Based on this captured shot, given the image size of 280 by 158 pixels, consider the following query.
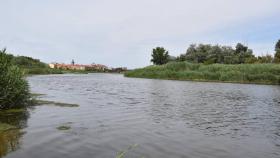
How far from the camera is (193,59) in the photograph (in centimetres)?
10469

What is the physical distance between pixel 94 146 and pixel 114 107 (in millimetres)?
11744

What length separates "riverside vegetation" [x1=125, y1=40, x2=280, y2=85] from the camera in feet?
205

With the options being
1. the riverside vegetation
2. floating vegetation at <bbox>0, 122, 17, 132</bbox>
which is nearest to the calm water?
floating vegetation at <bbox>0, 122, 17, 132</bbox>

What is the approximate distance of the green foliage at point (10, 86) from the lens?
1920 cm

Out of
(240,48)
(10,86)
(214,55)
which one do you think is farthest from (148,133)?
(240,48)

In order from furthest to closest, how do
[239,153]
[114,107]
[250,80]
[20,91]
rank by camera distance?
1. [250,80]
2. [114,107]
3. [20,91]
4. [239,153]

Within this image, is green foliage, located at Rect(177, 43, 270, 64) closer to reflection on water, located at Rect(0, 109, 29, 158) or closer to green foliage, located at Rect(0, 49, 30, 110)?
green foliage, located at Rect(0, 49, 30, 110)

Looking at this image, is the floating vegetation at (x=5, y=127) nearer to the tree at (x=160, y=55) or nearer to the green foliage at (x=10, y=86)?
the green foliage at (x=10, y=86)

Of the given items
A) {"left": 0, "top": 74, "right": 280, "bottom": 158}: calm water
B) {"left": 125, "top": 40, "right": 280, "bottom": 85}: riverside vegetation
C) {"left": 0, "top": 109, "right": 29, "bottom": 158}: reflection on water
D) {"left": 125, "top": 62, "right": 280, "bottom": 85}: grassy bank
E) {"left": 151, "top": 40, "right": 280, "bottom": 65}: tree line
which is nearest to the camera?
{"left": 0, "top": 109, "right": 29, "bottom": 158}: reflection on water

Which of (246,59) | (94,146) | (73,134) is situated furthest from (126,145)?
(246,59)

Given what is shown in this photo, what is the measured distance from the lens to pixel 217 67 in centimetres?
6981

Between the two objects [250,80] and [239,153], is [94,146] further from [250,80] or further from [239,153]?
[250,80]

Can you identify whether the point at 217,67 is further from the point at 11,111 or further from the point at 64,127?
the point at 64,127

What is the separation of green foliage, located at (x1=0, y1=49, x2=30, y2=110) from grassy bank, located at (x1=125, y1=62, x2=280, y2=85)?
48.4 m
